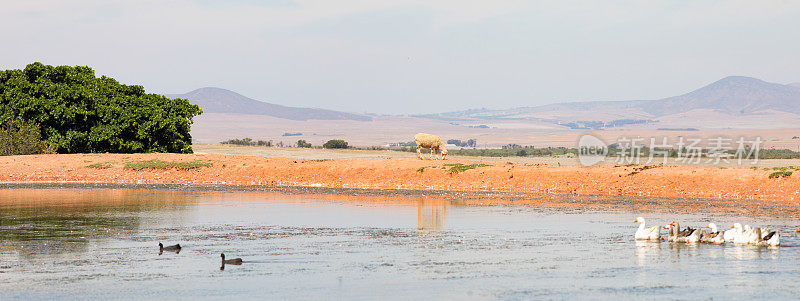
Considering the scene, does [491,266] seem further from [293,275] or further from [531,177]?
[531,177]

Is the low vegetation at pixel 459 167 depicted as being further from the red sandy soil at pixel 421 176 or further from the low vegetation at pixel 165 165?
the low vegetation at pixel 165 165

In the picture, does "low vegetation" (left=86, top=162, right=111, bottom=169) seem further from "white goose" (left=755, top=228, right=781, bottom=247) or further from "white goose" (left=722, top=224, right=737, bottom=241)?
"white goose" (left=755, top=228, right=781, bottom=247)

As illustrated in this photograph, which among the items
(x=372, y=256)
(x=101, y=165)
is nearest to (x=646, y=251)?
(x=372, y=256)

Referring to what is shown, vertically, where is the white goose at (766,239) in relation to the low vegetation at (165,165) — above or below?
below

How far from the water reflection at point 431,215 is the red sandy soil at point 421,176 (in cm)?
812

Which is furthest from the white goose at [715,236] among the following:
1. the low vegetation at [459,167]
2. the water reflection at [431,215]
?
the low vegetation at [459,167]

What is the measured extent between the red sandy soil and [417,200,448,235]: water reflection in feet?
26.6

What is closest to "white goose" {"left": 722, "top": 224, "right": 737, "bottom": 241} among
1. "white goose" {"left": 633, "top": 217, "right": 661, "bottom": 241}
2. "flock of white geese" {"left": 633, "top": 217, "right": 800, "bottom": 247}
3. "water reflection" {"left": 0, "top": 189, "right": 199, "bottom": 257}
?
"flock of white geese" {"left": 633, "top": 217, "right": 800, "bottom": 247}

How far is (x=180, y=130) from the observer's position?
59.8 m

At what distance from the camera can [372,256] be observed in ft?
68.1

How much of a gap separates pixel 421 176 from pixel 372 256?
79.5 ft

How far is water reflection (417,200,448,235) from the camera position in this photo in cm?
2628

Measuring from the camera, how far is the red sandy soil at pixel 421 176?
1528 inches

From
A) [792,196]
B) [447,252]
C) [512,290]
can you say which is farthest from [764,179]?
[512,290]
